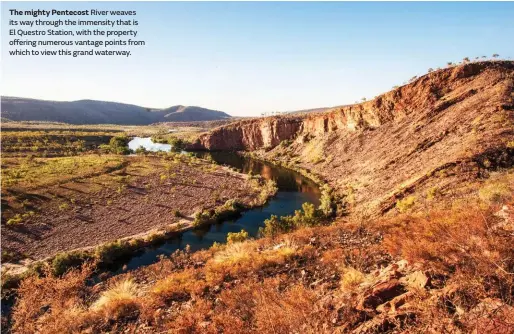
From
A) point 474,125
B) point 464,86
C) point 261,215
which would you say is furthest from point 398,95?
point 261,215

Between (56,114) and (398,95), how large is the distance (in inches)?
8195

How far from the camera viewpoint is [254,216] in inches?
1262

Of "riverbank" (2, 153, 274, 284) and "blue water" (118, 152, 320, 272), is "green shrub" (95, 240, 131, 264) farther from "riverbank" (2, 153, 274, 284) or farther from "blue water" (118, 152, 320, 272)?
"blue water" (118, 152, 320, 272)

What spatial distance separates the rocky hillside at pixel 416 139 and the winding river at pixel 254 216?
12.0 feet

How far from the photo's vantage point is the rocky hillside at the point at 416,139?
24.3m

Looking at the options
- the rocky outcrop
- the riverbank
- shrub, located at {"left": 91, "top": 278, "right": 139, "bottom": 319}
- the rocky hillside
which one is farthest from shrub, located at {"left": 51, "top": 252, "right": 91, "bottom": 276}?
the rocky outcrop

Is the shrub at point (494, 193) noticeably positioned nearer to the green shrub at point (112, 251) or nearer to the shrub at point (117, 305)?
the shrub at point (117, 305)

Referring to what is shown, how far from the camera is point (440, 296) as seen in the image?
555 cm

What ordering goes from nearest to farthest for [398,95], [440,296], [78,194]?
[440,296]
[78,194]
[398,95]

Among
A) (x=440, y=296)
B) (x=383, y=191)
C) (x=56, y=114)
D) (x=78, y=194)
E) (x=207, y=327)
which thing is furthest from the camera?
(x=56, y=114)

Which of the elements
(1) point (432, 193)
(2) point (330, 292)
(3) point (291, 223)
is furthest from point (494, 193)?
(2) point (330, 292)

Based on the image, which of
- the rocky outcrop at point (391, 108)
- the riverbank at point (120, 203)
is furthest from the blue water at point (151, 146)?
the riverbank at point (120, 203)

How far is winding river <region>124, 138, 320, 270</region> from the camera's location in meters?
23.7

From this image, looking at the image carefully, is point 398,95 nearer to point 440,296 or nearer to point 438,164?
point 438,164
